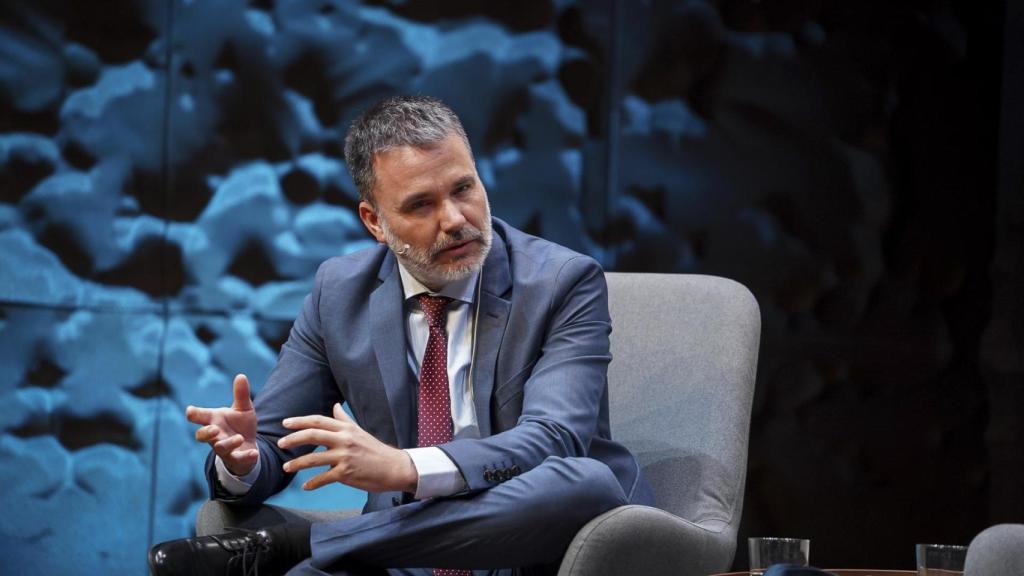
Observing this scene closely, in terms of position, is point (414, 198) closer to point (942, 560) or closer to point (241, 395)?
point (241, 395)

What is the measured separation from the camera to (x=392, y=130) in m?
2.22

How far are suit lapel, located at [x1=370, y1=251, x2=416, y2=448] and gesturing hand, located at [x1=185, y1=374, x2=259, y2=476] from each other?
0.84 feet

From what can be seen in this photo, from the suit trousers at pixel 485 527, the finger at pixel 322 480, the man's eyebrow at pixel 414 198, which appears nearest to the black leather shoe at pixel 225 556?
the suit trousers at pixel 485 527

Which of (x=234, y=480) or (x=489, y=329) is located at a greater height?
(x=489, y=329)

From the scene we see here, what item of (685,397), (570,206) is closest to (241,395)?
(685,397)

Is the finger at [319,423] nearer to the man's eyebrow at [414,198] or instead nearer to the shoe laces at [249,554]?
the shoe laces at [249,554]

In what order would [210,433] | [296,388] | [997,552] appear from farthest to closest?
[296,388] → [210,433] → [997,552]

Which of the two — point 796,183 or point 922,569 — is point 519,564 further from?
point 796,183

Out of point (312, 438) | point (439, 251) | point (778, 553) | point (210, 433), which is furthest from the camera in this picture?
point (439, 251)

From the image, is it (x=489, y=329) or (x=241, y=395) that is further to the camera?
(x=489, y=329)

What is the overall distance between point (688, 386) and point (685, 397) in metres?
0.02

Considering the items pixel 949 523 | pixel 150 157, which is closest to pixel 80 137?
pixel 150 157

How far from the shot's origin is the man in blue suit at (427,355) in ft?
6.28

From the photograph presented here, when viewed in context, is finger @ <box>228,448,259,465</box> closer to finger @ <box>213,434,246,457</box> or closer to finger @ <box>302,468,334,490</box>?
finger @ <box>213,434,246,457</box>
